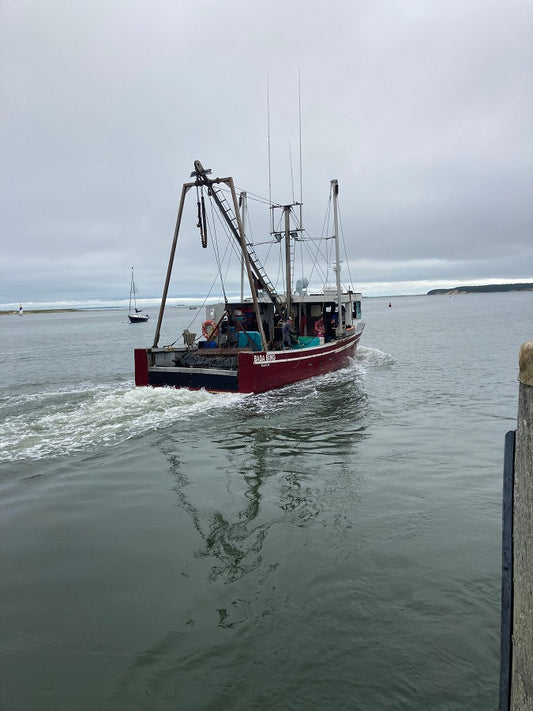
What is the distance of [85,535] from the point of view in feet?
19.4

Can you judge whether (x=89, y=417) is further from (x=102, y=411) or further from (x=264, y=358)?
(x=264, y=358)

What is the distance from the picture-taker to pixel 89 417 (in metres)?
11.9

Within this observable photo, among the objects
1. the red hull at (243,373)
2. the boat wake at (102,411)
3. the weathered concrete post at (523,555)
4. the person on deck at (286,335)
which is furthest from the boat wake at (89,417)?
the weathered concrete post at (523,555)

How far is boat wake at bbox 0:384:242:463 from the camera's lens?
31.9 feet

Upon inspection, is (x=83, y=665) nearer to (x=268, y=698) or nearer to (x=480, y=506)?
(x=268, y=698)

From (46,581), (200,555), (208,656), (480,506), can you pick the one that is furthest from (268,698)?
(480,506)

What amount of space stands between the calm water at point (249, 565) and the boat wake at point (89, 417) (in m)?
0.11

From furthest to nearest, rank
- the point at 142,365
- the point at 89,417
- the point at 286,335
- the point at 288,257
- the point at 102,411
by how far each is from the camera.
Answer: the point at 288,257, the point at 286,335, the point at 142,365, the point at 102,411, the point at 89,417

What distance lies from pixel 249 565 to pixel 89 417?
26.5ft

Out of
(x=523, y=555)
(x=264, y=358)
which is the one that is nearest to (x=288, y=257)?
(x=264, y=358)

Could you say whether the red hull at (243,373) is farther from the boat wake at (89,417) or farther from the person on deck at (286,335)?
the person on deck at (286,335)

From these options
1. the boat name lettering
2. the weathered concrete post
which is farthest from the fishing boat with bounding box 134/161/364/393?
the weathered concrete post

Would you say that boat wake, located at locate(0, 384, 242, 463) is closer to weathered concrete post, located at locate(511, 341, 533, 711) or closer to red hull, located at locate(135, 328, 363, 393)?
red hull, located at locate(135, 328, 363, 393)

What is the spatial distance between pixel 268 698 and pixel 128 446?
6967 millimetres
